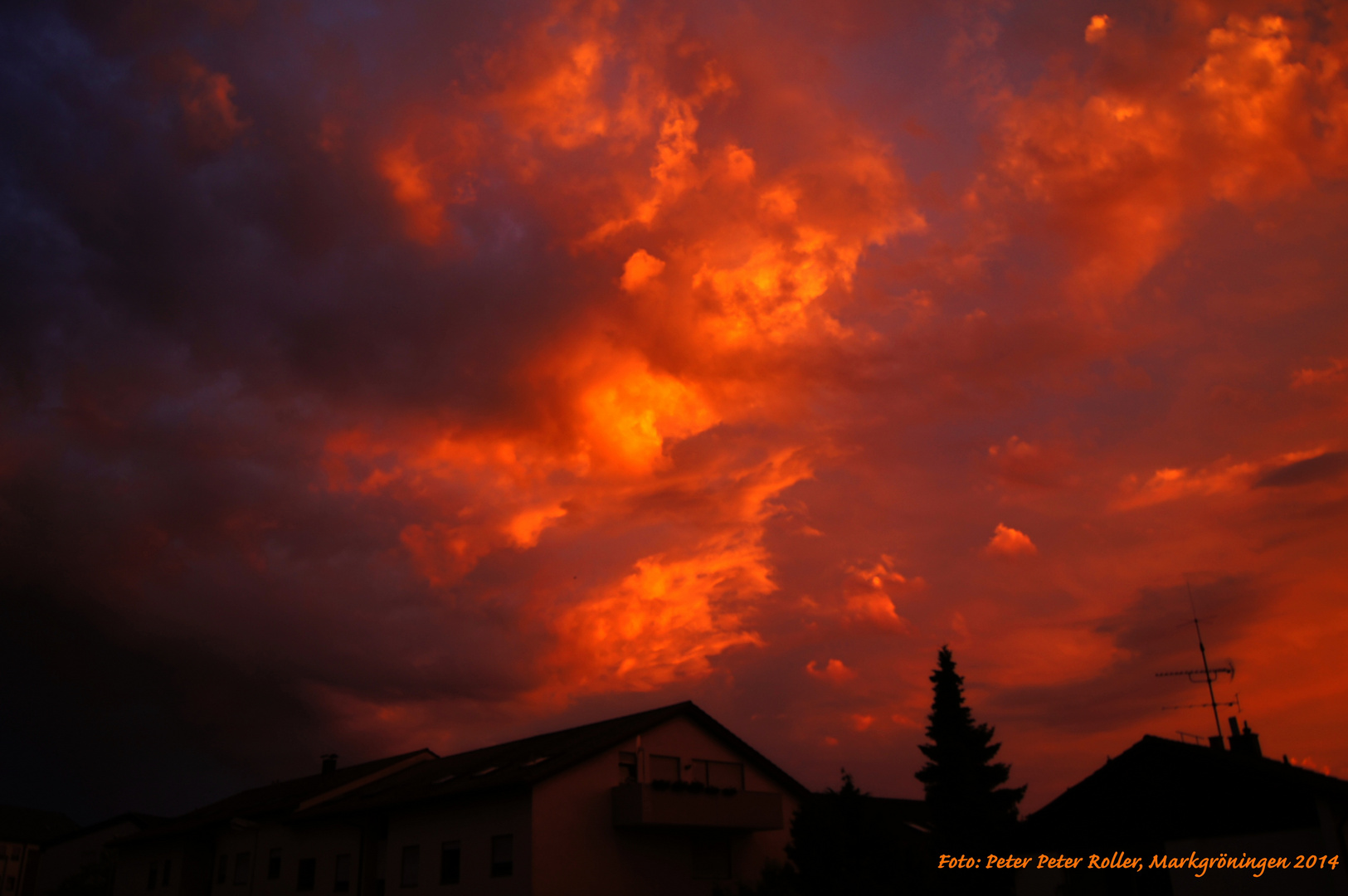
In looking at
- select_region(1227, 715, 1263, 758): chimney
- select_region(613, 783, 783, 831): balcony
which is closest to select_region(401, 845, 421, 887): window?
select_region(613, 783, 783, 831): balcony

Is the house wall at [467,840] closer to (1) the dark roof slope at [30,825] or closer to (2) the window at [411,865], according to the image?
(2) the window at [411,865]

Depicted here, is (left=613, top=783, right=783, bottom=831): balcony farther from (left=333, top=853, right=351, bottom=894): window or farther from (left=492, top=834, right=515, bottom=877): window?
(left=333, top=853, right=351, bottom=894): window

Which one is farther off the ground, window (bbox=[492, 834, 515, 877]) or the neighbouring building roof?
the neighbouring building roof

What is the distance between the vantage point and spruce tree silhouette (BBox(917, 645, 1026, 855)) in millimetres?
36656

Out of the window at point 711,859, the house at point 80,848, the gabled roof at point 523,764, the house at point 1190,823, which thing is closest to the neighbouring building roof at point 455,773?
the gabled roof at point 523,764

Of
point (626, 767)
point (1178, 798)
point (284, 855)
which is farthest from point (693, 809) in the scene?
point (284, 855)

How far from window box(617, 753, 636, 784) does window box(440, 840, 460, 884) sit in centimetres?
604

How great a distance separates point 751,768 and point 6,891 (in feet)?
308

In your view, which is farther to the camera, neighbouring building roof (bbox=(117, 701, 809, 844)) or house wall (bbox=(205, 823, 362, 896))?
house wall (bbox=(205, 823, 362, 896))

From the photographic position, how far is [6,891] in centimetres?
9075

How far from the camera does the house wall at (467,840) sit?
94.8 feet

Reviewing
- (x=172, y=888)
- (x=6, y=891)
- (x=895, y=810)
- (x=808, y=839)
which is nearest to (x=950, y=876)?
(x=808, y=839)

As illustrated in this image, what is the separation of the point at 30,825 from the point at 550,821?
4130 inches

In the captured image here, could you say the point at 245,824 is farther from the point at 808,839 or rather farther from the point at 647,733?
the point at 808,839
